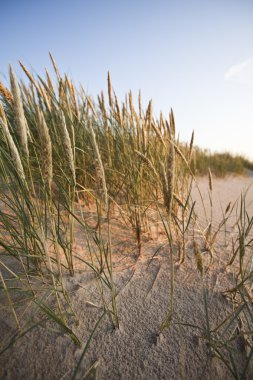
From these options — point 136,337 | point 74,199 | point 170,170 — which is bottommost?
point 136,337

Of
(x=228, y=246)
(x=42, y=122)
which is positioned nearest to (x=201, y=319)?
(x=228, y=246)

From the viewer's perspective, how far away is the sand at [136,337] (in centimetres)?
57

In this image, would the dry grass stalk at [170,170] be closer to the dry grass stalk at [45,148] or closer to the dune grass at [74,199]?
the dune grass at [74,199]

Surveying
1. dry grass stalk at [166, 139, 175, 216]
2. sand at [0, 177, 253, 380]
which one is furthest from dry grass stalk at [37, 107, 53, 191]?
sand at [0, 177, 253, 380]

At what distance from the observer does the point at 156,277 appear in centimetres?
88

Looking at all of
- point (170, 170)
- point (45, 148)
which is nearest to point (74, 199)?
point (45, 148)

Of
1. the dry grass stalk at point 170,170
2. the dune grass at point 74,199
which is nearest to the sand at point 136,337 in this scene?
the dune grass at point 74,199

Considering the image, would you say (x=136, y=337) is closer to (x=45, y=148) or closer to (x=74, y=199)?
(x=74, y=199)

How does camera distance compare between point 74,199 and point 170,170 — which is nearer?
point 170,170

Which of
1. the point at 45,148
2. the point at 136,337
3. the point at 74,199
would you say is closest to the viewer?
the point at 45,148

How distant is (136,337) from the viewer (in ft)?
2.10

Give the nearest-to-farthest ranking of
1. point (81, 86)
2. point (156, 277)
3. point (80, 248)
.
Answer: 1. point (156, 277)
2. point (80, 248)
3. point (81, 86)

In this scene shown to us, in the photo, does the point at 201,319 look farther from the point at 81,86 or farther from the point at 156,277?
the point at 81,86

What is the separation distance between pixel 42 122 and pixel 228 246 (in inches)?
42.1
